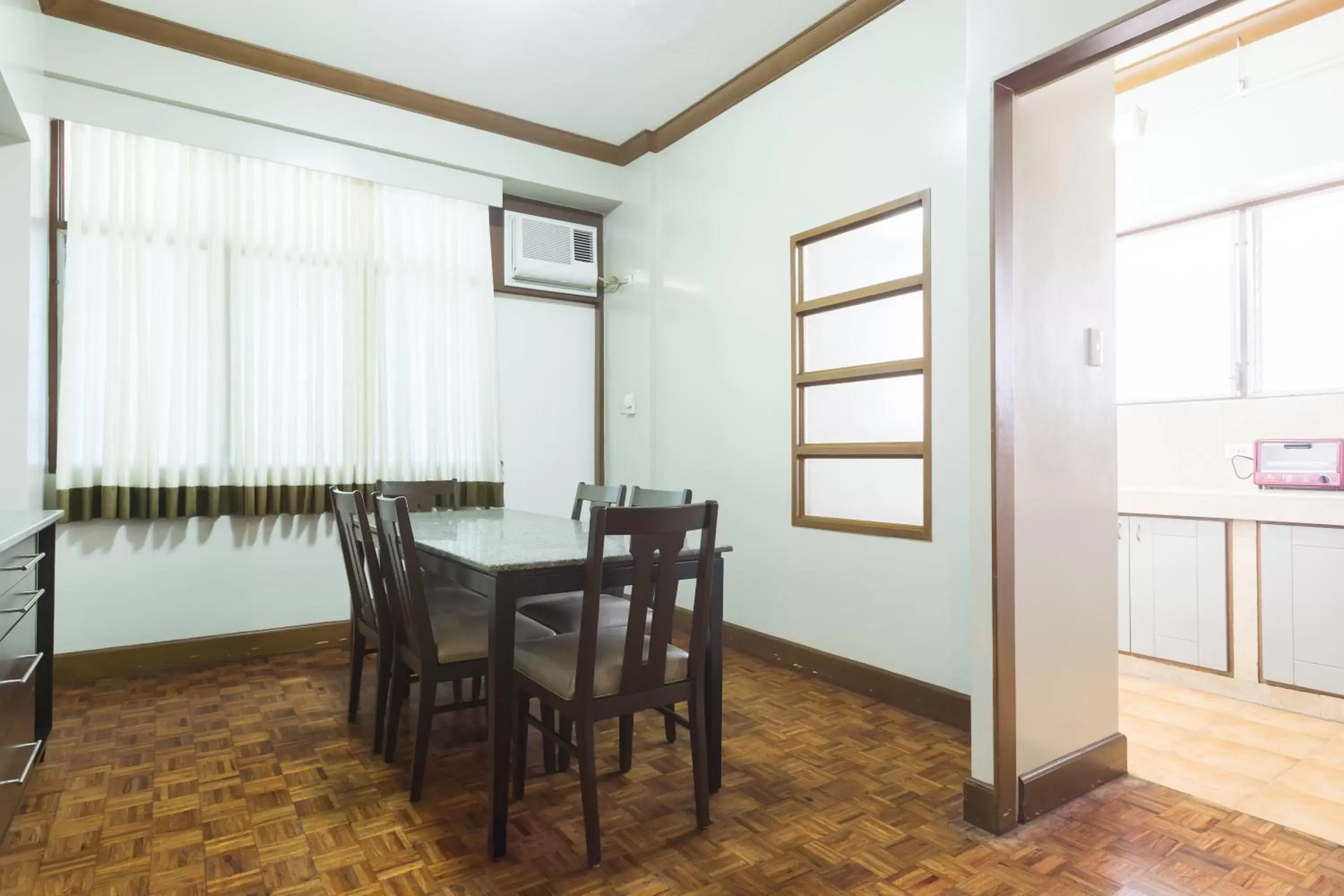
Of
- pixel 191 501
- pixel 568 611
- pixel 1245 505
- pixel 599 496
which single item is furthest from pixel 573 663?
pixel 1245 505

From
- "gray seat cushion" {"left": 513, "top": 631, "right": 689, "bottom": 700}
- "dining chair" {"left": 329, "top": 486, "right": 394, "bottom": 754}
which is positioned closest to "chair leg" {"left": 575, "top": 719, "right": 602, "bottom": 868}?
"gray seat cushion" {"left": 513, "top": 631, "right": 689, "bottom": 700}

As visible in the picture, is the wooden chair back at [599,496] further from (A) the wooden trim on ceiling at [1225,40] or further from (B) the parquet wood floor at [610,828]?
(A) the wooden trim on ceiling at [1225,40]

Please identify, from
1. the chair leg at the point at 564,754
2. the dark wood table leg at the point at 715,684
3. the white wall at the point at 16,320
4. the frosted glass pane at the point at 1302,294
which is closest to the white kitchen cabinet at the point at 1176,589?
the frosted glass pane at the point at 1302,294

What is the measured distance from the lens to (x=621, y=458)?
4.92 m

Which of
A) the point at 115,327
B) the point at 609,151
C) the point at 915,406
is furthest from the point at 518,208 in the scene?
the point at 915,406

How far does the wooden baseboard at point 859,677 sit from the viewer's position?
2.80m

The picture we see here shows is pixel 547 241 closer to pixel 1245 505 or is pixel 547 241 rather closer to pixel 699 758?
pixel 699 758

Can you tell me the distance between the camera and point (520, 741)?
2064mm

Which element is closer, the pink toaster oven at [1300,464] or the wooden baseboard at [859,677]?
the wooden baseboard at [859,677]

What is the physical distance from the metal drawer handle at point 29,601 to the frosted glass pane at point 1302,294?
4.99 metres

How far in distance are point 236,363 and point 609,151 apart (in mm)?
2641

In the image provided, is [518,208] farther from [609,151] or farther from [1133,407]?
[1133,407]

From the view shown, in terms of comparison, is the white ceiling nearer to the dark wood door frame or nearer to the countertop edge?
the dark wood door frame

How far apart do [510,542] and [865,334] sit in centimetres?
190
